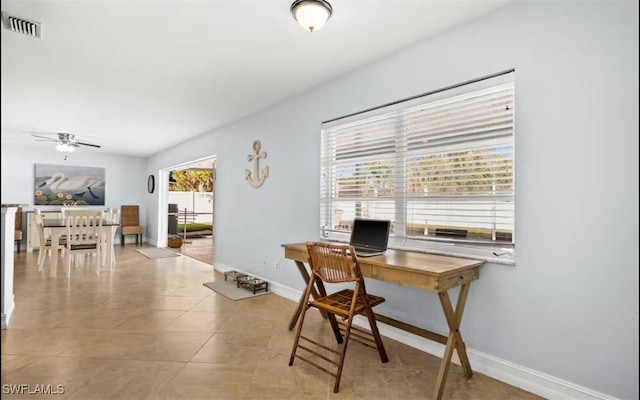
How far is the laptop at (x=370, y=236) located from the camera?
2.95 metres

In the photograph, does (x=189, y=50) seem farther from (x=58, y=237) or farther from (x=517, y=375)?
(x=58, y=237)

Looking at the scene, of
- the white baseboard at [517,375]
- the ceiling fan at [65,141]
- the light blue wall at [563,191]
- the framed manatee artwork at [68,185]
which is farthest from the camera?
the framed manatee artwork at [68,185]

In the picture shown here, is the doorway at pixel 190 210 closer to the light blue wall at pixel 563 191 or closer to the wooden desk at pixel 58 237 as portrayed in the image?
the wooden desk at pixel 58 237

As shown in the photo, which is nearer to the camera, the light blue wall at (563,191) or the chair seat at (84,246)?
the light blue wall at (563,191)

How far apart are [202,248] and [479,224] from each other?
727 cm

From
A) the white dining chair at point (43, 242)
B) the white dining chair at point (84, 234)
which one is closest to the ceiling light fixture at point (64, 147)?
the white dining chair at point (43, 242)

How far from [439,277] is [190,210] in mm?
11287

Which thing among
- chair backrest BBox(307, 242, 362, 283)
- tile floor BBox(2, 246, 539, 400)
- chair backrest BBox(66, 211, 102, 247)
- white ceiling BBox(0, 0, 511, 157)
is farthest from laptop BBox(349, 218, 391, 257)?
chair backrest BBox(66, 211, 102, 247)

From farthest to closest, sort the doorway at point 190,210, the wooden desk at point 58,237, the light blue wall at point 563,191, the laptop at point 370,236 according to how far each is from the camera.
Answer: the doorway at point 190,210
the wooden desk at point 58,237
the laptop at point 370,236
the light blue wall at point 563,191

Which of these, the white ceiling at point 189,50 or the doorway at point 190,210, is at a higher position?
the white ceiling at point 189,50

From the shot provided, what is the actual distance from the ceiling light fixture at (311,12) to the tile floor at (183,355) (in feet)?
7.97

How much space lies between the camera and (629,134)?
1959mm

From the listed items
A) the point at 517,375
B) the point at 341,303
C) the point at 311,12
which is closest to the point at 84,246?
the point at 341,303

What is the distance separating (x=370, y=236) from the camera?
3.10 metres
